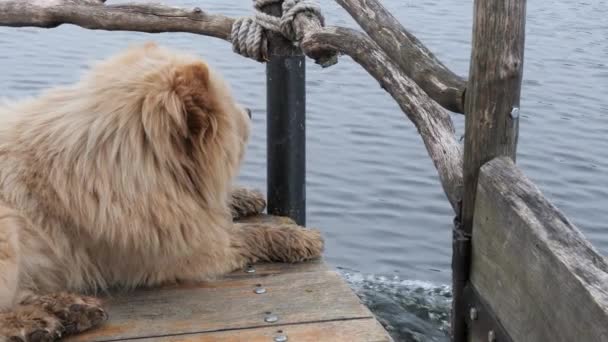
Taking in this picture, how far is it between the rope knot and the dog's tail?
3.71ft

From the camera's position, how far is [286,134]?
15.2 ft

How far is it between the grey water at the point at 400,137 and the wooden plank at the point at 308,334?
2163mm

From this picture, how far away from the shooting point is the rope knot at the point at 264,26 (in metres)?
4.54

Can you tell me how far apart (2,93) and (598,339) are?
8.74 m

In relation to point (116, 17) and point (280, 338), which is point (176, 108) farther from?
point (116, 17)

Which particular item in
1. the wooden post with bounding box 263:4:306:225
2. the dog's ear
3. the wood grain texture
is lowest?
the wooden post with bounding box 263:4:306:225

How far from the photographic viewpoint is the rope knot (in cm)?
454

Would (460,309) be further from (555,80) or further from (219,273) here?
(555,80)

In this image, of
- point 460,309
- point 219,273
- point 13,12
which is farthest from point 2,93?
point 460,309

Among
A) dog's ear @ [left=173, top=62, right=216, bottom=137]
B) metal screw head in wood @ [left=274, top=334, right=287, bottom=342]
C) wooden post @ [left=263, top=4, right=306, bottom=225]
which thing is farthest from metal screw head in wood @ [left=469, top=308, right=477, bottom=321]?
wooden post @ [left=263, top=4, right=306, bottom=225]

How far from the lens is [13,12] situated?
19.5 feet

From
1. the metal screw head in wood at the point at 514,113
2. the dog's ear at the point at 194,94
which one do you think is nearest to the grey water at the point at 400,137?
the dog's ear at the point at 194,94

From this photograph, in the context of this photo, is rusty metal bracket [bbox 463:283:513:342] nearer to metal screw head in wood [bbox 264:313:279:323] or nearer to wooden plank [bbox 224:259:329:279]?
metal screw head in wood [bbox 264:313:279:323]

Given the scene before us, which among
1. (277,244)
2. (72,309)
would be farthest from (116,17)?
(72,309)
